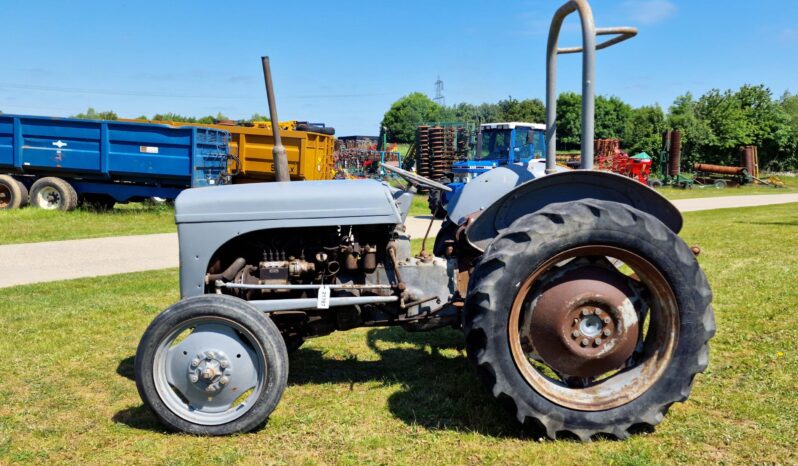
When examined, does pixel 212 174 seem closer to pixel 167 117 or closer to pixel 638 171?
pixel 638 171

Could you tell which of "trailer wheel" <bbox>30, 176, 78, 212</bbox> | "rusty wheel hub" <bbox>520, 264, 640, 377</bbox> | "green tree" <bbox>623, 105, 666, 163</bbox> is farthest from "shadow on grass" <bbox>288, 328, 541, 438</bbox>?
"green tree" <bbox>623, 105, 666, 163</bbox>

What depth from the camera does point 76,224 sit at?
43.8 feet

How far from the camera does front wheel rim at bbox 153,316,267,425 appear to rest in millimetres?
3320

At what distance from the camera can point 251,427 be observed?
130 inches

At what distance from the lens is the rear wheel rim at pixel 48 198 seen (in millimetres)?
14727

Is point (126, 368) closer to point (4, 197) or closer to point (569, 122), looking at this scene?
point (4, 197)

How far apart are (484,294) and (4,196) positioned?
15.3 meters

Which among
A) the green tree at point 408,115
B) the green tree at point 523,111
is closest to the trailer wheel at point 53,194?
the green tree at point 523,111

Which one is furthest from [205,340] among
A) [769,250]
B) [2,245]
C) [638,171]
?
[638,171]

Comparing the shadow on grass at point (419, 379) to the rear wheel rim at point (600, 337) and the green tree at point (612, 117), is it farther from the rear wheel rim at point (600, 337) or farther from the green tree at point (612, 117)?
the green tree at point (612, 117)

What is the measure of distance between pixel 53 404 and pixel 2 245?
322 inches

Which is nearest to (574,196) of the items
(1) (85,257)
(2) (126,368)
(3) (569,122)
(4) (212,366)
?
(4) (212,366)

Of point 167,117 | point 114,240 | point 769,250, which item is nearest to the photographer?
point 769,250

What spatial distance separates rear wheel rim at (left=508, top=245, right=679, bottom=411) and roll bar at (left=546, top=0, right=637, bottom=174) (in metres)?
0.59
